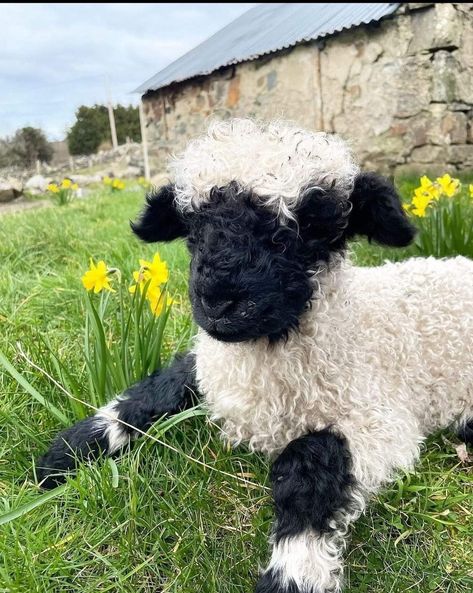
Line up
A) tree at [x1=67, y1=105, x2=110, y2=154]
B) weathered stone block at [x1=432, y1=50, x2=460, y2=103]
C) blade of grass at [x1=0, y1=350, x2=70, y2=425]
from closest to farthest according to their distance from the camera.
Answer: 1. blade of grass at [x1=0, y1=350, x2=70, y2=425]
2. weathered stone block at [x1=432, y1=50, x2=460, y2=103]
3. tree at [x1=67, y1=105, x2=110, y2=154]

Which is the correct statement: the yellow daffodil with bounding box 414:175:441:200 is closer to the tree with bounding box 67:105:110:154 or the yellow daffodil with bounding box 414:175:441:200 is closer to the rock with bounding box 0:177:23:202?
the rock with bounding box 0:177:23:202

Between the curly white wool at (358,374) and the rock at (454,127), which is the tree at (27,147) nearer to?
the rock at (454,127)

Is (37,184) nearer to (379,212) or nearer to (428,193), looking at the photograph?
(428,193)

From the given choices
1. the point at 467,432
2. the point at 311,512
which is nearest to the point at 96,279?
the point at 311,512

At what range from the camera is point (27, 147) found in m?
15.2

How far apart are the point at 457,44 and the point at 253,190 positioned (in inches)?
205

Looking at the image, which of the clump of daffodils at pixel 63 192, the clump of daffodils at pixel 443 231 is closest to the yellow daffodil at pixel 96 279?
the clump of daffodils at pixel 443 231

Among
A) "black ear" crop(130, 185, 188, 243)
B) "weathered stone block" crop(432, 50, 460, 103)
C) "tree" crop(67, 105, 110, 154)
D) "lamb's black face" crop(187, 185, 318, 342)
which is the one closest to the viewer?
"lamb's black face" crop(187, 185, 318, 342)

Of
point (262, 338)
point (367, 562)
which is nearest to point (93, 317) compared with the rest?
point (262, 338)

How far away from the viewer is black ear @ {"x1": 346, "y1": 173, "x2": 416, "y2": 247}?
1.53 meters

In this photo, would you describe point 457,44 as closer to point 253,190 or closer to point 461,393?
point 461,393

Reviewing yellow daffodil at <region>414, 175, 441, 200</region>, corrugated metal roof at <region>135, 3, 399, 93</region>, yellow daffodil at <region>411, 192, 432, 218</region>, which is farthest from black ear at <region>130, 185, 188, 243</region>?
corrugated metal roof at <region>135, 3, 399, 93</region>

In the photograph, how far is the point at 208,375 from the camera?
1758mm

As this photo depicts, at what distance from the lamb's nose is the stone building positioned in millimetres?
3666
